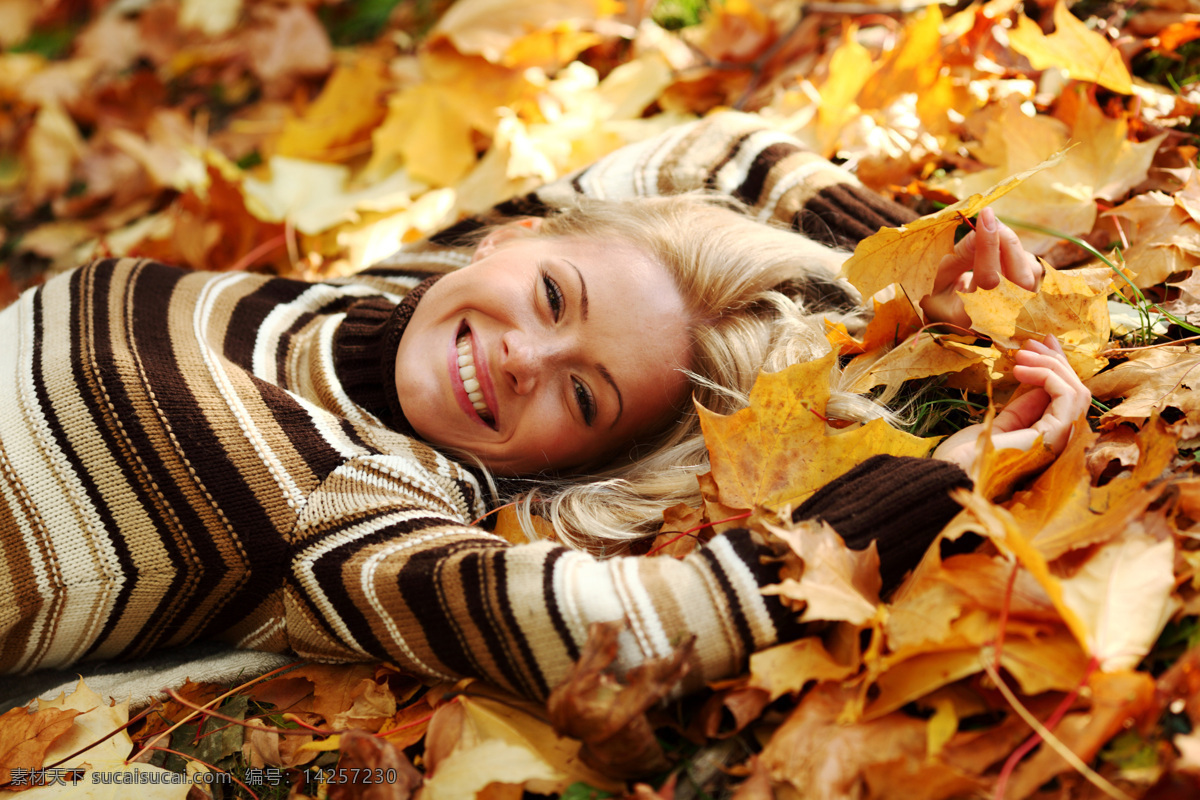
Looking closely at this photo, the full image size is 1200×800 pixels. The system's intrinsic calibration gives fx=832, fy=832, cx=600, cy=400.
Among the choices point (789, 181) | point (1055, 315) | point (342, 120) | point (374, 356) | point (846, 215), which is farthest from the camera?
point (342, 120)

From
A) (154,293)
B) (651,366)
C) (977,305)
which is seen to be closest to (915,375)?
(977,305)

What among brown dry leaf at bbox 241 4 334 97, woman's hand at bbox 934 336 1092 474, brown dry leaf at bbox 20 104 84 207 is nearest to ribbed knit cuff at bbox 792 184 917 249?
woman's hand at bbox 934 336 1092 474

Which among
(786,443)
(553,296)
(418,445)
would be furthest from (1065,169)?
(418,445)

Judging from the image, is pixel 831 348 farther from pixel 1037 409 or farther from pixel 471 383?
pixel 471 383

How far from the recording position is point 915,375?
153cm

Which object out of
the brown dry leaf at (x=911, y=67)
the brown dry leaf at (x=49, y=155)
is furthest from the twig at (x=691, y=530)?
the brown dry leaf at (x=49, y=155)

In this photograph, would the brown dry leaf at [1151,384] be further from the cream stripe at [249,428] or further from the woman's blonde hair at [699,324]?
the cream stripe at [249,428]

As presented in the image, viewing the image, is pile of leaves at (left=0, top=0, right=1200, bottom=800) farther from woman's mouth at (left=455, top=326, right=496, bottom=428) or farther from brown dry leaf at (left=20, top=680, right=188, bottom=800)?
woman's mouth at (left=455, top=326, right=496, bottom=428)

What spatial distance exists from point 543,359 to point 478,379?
0.15 m

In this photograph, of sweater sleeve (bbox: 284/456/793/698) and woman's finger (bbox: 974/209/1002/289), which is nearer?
sweater sleeve (bbox: 284/456/793/698)

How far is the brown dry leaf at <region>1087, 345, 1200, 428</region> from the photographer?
134 centimetres

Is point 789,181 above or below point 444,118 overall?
below

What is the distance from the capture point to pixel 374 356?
6.35 feet

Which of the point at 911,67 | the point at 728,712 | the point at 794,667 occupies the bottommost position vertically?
the point at 728,712
